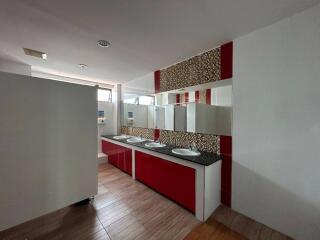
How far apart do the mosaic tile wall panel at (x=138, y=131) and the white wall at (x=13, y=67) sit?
2.58m

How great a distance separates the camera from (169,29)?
1.66 meters

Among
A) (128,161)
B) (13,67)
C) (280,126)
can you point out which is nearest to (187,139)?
(280,126)

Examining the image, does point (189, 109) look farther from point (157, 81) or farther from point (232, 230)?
point (232, 230)

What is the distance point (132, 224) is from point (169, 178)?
2.50 feet

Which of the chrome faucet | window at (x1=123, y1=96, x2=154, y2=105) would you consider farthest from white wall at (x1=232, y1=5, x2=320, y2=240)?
window at (x1=123, y1=96, x2=154, y2=105)

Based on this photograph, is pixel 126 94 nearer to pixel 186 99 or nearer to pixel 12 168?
pixel 186 99

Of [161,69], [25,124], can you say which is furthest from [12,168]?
[161,69]

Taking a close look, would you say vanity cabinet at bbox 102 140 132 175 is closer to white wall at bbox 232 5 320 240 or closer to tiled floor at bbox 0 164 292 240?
tiled floor at bbox 0 164 292 240

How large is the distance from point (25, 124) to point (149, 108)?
232cm

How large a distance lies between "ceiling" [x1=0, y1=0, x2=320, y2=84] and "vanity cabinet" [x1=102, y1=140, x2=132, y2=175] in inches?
80.2

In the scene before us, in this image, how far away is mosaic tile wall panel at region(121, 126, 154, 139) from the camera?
339 cm

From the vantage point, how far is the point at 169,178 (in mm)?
2162

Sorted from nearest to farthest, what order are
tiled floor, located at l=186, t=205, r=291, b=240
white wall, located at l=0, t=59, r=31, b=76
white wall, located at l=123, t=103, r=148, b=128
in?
tiled floor, located at l=186, t=205, r=291, b=240, white wall, located at l=0, t=59, r=31, b=76, white wall, located at l=123, t=103, r=148, b=128

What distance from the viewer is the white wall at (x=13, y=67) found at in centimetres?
278
